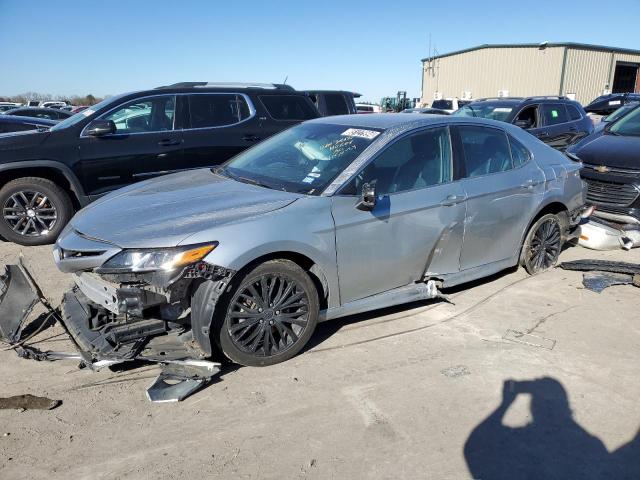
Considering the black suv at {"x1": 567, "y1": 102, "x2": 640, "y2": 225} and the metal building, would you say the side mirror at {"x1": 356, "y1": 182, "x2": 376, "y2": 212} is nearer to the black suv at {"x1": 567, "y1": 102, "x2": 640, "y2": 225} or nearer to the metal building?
the black suv at {"x1": 567, "y1": 102, "x2": 640, "y2": 225}

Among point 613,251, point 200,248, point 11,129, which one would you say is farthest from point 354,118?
point 11,129

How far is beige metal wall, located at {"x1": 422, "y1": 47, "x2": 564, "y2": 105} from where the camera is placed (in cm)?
3641

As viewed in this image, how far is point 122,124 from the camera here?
258 inches

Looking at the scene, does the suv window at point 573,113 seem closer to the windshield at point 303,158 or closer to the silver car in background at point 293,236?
the silver car in background at point 293,236

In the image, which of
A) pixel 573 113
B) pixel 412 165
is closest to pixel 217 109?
pixel 412 165

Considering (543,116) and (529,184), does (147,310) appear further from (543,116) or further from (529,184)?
(543,116)

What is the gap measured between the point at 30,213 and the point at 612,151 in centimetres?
723

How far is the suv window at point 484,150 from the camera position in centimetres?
455

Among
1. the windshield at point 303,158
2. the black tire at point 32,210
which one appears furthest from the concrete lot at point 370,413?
the black tire at point 32,210

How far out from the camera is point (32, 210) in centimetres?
612

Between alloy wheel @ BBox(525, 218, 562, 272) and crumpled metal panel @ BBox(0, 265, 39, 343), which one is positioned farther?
alloy wheel @ BBox(525, 218, 562, 272)

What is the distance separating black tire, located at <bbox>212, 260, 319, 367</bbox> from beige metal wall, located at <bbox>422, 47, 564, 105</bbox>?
37.7m

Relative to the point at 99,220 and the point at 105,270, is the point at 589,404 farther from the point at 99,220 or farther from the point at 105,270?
the point at 99,220

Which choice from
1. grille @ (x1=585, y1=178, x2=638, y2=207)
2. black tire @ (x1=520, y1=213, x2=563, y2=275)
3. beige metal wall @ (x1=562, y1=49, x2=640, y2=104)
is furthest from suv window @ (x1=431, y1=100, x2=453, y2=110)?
black tire @ (x1=520, y1=213, x2=563, y2=275)
